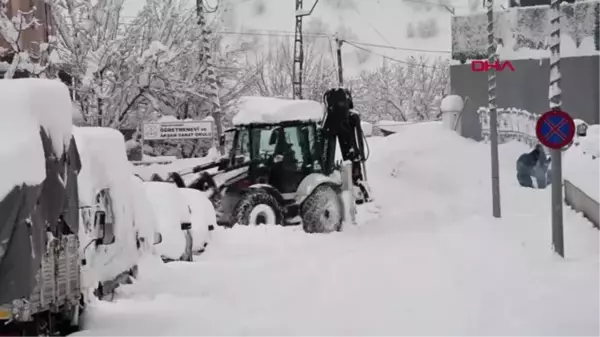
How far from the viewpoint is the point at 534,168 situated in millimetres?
26453

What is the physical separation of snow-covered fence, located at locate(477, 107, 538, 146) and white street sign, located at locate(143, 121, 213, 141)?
14.5 m

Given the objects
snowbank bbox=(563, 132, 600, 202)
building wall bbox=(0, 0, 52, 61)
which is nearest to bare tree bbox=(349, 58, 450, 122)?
snowbank bbox=(563, 132, 600, 202)

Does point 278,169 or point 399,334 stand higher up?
point 278,169

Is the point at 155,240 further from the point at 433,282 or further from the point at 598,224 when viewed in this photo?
the point at 598,224

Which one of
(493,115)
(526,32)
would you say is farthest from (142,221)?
(526,32)

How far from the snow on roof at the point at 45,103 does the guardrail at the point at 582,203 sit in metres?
11.1

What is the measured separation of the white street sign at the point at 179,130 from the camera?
2206 cm

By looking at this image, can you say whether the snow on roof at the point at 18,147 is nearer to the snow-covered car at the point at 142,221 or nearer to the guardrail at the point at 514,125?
the snow-covered car at the point at 142,221

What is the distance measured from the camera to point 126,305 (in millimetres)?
9383

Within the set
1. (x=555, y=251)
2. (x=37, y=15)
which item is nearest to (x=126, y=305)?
(x=555, y=251)

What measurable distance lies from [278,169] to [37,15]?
475 inches

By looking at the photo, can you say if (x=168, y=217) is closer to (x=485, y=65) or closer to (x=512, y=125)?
(x=485, y=65)

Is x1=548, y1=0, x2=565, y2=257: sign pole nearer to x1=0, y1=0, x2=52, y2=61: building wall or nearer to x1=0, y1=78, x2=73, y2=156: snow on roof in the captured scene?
x1=0, y1=78, x2=73, y2=156: snow on roof

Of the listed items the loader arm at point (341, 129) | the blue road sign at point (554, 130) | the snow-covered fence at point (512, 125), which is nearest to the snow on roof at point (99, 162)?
the blue road sign at point (554, 130)
